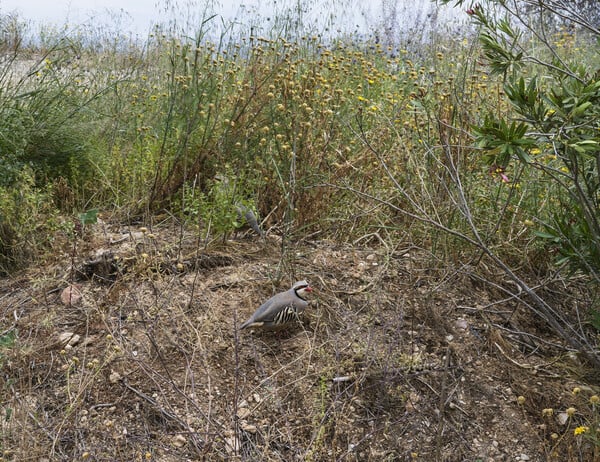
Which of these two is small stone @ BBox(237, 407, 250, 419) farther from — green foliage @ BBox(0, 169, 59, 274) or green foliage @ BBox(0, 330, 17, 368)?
green foliage @ BBox(0, 169, 59, 274)

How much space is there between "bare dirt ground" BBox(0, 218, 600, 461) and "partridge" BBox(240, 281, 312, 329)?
5.1 inches

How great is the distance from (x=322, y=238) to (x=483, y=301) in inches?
39.6

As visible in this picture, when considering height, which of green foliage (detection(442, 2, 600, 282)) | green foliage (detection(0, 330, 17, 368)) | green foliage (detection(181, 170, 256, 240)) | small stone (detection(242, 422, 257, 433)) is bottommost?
small stone (detection(242, 422, 257, 433))

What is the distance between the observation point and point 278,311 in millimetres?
3109

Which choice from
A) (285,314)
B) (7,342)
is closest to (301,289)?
(285,314)

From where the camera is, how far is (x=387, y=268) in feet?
12.2

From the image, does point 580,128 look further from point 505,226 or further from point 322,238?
point 322,238

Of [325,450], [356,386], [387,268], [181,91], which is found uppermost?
[181,91]

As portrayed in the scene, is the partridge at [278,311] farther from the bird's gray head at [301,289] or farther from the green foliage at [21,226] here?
the green foliage at [21,226]

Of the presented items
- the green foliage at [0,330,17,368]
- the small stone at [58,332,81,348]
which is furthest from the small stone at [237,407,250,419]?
the green foliage at [0,330,17,368]

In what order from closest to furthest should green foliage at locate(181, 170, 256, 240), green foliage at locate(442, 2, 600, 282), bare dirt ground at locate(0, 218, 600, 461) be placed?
green foliage at locate(442, 2, 600, 282)
bare dirt ground at locate(0, 218, 600, 461)
green foliage at locate(181, 170, 256, 240)

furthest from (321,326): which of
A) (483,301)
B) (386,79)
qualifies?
(386,79)

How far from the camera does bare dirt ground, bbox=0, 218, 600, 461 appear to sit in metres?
2.72

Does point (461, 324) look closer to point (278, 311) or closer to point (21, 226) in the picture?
point (278, 311)
